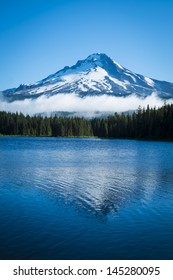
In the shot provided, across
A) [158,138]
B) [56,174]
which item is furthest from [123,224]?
[158,138]

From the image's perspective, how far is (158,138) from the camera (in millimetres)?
137750

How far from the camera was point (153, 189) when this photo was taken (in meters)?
27.6

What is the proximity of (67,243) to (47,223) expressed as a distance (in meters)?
3.25

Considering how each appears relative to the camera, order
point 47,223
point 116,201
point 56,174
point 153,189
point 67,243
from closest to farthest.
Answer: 1. point 67,243
2. point 47,223
3. point 116,201
4. point 153,189
5. point 56,174

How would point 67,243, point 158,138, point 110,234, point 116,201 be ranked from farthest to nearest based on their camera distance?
point 158,138, point 116,201, point 110,234, point 67,243

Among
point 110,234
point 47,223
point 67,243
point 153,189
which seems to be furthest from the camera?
point 153,189

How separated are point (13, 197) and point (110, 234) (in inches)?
393

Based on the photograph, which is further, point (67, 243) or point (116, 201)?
point (116, 201)
